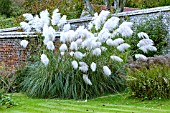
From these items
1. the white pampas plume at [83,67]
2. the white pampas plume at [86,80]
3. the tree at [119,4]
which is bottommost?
the white pampas plume at [86,80]

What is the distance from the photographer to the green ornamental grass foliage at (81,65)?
10031 millimetres

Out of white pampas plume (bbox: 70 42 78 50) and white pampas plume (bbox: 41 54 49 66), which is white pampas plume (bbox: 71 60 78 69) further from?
white pampas plume (bbox: 41 54 49 66)

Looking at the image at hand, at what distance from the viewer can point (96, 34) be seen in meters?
10.9

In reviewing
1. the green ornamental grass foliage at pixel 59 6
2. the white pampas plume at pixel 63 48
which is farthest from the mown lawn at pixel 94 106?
the green ornamental grass foliage at pixel 59 6

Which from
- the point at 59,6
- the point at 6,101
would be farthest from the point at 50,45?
the point at 59,6

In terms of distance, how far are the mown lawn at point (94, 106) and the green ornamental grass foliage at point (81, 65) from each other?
0.48 meters

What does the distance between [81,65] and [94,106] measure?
1586 mm

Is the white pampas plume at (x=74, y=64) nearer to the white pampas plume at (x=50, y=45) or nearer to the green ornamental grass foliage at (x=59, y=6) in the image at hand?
the white pampas plume at (x=50, y=45)

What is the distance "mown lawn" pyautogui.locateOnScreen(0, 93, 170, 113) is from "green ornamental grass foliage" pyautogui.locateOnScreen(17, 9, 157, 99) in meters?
0.48

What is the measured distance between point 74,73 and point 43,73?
771 mm

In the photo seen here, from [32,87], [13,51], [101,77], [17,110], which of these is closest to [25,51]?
[13,51]

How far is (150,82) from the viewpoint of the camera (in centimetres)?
941

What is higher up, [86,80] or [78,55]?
[78,55]

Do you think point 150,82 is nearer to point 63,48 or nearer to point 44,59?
point 63,48
